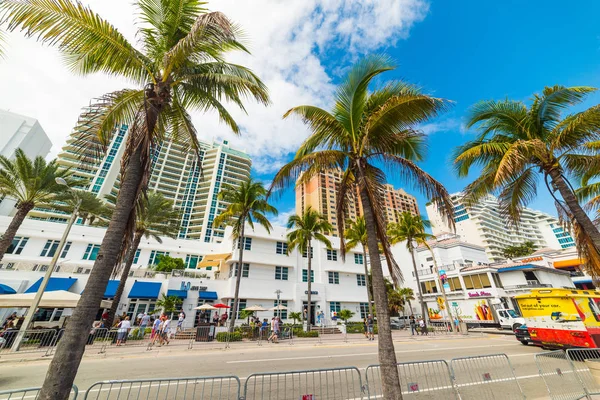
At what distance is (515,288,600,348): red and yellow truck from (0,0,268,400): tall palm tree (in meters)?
15.2

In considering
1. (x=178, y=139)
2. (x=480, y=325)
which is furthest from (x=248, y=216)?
(x=480, y=325)

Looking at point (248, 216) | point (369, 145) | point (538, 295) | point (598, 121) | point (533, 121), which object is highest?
point (248, 216)

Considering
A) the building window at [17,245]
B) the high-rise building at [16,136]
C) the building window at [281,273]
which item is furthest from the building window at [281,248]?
the high-rise building at [16,136]

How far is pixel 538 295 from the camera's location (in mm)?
12086

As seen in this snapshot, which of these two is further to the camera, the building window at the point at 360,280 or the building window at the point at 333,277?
the building window at the point at 360,280

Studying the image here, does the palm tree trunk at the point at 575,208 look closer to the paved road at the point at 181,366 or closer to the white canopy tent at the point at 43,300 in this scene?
the paved road at the point at 181,366

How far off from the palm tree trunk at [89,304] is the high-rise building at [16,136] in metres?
54.4

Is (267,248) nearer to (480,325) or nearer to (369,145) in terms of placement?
(369,145)

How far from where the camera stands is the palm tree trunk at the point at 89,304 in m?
3.33

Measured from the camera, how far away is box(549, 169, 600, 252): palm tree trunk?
735 centimetres

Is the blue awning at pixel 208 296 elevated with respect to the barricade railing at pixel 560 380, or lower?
elevated

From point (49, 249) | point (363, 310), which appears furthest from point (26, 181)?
point (363, 310)

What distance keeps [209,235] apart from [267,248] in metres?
43.2

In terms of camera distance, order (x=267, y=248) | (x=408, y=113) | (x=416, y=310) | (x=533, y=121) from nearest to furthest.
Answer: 1. (x=408, y=113)
2. (x=533, y=121)
3. (x=267, y=248)
4. (x=416, y=310)
